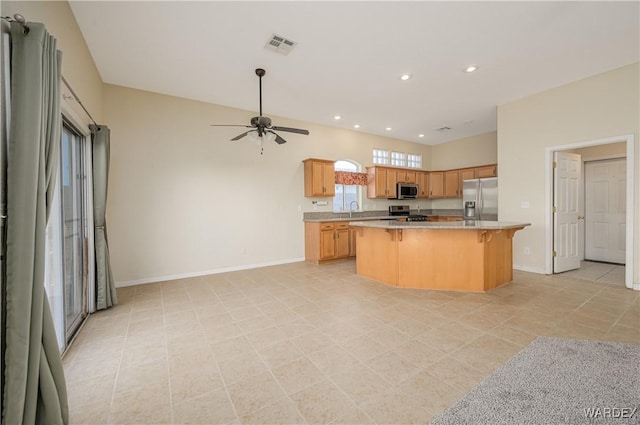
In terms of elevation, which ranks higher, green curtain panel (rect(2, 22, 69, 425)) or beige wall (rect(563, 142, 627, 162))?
beige wall (rect(563, 142, 627, 162))

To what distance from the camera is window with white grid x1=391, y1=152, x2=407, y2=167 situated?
786 centimetres

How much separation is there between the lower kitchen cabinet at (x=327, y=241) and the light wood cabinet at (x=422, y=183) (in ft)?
10.3

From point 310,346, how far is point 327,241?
345cm

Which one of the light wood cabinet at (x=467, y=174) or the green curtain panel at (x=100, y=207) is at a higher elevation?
the light wood cabinet at (x=467, y=174)

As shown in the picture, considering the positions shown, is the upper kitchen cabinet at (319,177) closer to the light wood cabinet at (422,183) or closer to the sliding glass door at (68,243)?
the light wood cabinet at (422,183)

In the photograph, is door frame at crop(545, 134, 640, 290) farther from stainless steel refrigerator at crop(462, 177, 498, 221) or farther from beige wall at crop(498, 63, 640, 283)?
stainless steel refrigerator at crop(462, 177, 498, 221)

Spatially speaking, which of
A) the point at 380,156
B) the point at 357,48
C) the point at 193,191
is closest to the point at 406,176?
the point at 380,156

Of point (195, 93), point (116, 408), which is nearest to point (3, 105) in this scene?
point (116, 408)

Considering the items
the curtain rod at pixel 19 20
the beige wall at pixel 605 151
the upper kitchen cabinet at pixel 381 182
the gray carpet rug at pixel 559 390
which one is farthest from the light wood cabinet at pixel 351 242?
the curtain rod at pixel 19 20

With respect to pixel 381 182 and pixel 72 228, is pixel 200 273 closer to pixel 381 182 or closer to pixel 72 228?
pixel 72 228

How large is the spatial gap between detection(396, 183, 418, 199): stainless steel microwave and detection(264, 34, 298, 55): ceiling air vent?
509cm

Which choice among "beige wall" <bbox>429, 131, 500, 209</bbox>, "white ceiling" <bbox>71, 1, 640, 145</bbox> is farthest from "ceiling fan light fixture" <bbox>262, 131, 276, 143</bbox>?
"beige wall" <bbox>429, 131, 500, 209</bbox>

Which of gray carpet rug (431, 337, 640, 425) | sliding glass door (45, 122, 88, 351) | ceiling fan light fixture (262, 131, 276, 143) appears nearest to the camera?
gray carpet rug (431, 337, 640, 425)

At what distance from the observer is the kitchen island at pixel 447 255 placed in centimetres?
372
